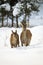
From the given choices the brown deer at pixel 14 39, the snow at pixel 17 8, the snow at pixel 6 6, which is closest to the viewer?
the brown deer at pixel 14 39

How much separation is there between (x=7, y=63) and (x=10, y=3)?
365 centimetres

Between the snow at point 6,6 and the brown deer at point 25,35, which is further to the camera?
the snow at point 6,6

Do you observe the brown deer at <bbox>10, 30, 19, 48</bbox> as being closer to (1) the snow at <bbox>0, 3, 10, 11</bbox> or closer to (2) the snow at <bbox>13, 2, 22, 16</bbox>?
(2) the snow at <bbox>13, 2, 22, 16</bbox>

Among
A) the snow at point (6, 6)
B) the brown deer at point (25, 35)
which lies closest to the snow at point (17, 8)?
the snow at point (6, 6)

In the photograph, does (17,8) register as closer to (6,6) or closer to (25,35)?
(6,6)

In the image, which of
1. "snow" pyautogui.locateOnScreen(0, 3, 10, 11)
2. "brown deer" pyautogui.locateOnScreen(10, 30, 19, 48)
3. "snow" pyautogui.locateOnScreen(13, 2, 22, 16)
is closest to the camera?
"brown deer" pyautogui.locateOnScreen(10, 30, 19, 48)

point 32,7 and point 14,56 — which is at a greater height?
point 14,56

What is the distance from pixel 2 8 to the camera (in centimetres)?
597

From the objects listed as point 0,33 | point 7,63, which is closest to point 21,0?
point 0,33

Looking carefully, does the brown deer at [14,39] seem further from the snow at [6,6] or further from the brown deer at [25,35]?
the snow at [6,6]

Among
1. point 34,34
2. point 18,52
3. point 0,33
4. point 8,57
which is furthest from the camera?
point 0,33

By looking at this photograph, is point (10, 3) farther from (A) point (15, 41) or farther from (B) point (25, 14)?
(A) point (15, 41)

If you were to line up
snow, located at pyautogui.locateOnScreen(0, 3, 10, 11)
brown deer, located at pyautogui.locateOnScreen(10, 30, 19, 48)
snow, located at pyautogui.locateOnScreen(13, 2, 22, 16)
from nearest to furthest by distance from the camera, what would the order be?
brown deer, located at pyautogui.locateOnScreen(10, 30, 19, 48) < snow, located at pyautogui.locateOnScreen(13, 2, 22, 16) < snow, located at pyautogui.locateOnScreen(0, 3, 10, 11)

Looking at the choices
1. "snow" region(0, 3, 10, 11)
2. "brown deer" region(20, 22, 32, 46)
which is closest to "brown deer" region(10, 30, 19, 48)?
"brown deer" region(20, 22, 32, 46)
